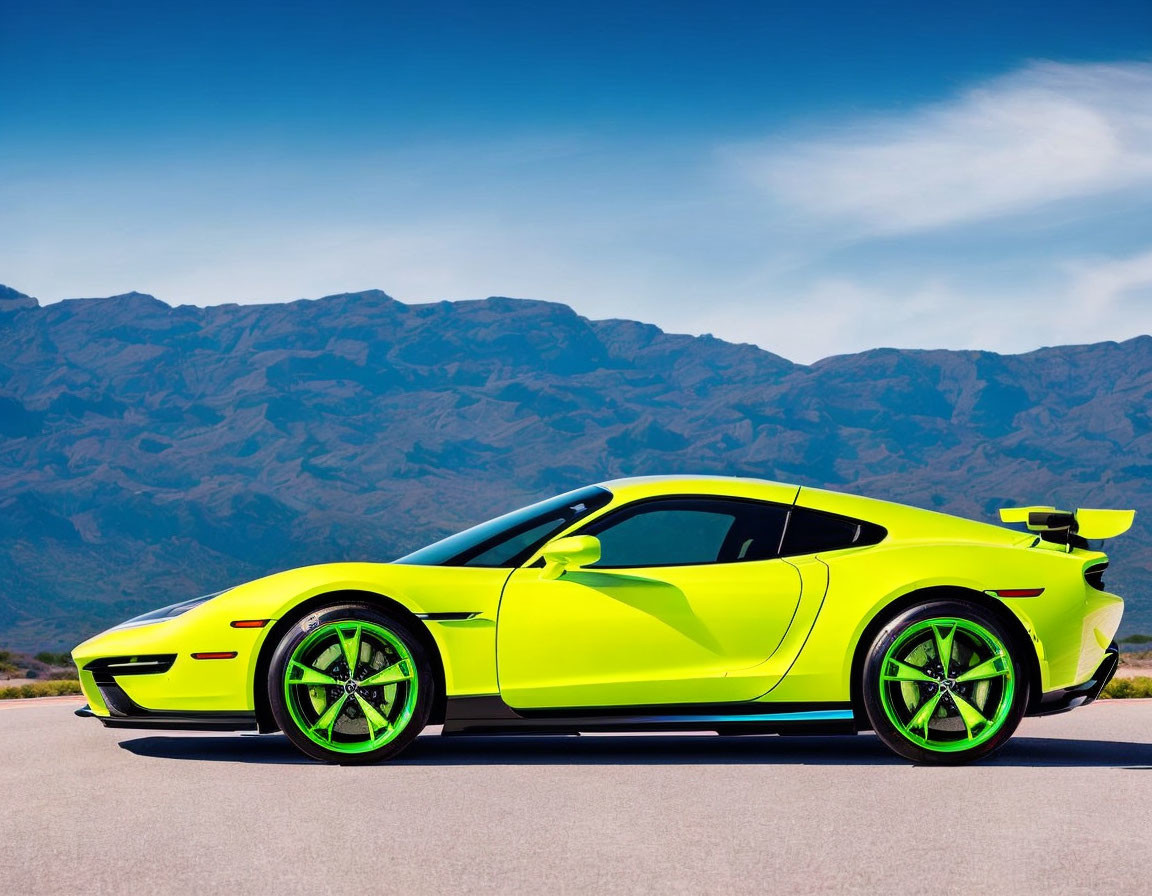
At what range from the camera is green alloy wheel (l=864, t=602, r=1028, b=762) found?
6.46 meters

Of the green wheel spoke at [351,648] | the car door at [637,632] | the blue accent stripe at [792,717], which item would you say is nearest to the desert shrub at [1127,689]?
the blue accent stripe at [792,717]

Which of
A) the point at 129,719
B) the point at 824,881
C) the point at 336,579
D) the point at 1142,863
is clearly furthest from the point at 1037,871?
the point at 129,719

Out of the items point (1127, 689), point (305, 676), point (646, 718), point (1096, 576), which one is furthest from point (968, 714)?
point (1127, 689)

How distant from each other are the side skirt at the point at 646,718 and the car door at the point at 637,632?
4 cm

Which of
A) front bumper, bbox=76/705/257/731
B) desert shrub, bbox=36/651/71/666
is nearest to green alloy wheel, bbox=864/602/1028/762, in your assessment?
front bumper, bbox=76/705/257/731

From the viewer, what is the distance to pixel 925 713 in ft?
21.2

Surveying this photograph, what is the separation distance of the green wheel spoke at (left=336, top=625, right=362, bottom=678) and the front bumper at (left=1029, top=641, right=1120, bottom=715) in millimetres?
3124

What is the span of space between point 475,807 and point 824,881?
167cm

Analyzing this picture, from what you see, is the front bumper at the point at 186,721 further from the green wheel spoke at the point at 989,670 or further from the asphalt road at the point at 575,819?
the green wheel spoke at the point at 989,670

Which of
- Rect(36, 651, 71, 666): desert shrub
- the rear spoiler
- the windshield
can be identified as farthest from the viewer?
Rect(36, 651, 71, 666): desert shrub

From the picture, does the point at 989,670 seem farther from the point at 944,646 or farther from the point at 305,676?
the point at 305,676

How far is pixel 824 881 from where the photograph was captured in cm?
439

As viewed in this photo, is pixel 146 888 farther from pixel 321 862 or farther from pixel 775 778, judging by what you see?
pixel 775 778

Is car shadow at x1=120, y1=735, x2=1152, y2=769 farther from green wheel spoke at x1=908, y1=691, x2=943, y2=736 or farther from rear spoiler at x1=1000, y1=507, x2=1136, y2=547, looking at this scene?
rear spoiler at x1=1000, y1=507, x2=1136, y2=547
